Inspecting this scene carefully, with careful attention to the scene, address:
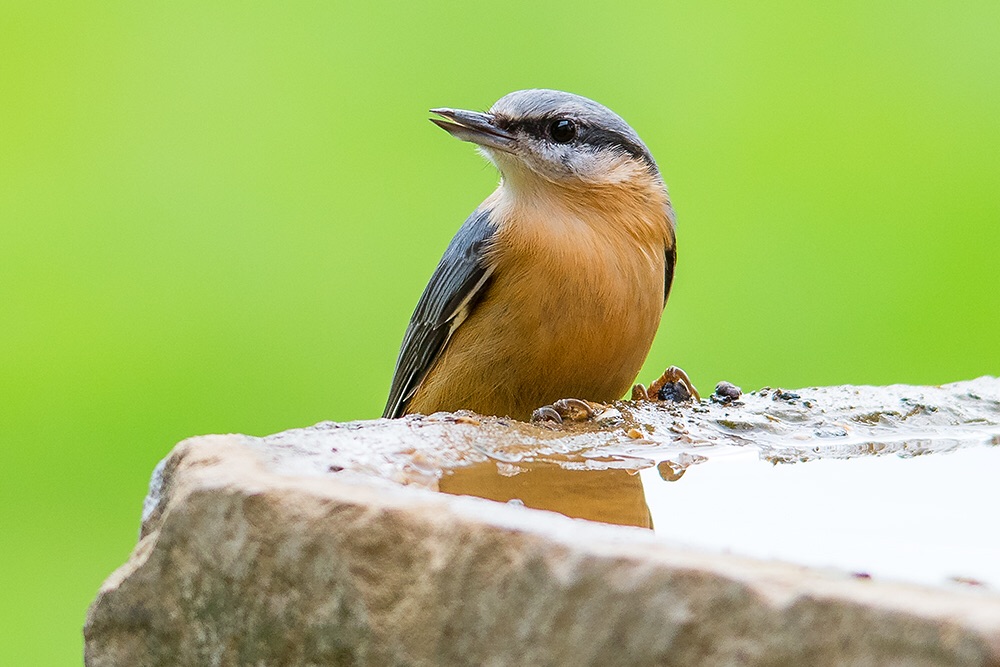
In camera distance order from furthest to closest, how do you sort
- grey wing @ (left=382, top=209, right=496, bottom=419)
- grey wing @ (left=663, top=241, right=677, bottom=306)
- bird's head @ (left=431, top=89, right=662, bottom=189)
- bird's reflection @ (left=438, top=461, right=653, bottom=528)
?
grey wing @ (left=663, top=241, right=677, bottom=306) → bird's head @ (left=431, top=89, right=662, bottom=189) → grey wing @ (left=382, top=209, right=496, bottom=419) → bird's reflection @ (left=438, top=461, right=653, bottom=528)

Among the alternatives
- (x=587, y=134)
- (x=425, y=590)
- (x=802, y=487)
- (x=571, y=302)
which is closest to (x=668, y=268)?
(x=587, y=134)

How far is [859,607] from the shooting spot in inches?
65.2

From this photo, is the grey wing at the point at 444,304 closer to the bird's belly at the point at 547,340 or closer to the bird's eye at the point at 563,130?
the bird's belly at the point at 547,340

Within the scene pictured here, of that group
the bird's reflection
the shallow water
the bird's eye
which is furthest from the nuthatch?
the bird's reflection

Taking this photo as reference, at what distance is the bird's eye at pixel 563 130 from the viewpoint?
13.7ft

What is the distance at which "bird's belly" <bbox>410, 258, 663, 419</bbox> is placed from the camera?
12.6ft

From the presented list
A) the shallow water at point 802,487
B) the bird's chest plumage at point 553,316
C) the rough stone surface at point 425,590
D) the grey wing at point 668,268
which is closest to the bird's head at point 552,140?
the bird's chest plumage at point 553,316

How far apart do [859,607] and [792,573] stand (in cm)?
14

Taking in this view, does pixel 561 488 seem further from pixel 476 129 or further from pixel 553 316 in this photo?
pixel 476 129

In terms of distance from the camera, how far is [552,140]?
417 centimetres

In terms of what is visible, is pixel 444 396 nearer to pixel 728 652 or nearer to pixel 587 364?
pixel 587 364

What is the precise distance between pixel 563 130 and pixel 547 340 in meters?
0.75

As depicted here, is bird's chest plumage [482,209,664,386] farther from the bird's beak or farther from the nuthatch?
the bird's beak

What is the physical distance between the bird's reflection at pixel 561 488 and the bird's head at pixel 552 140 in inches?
51.7
